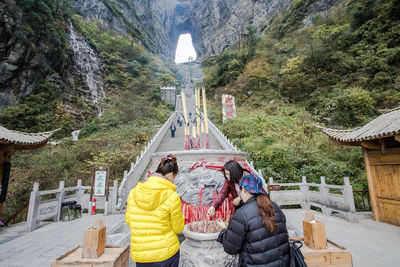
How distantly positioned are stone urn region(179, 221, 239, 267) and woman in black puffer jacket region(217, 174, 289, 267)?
768 mm

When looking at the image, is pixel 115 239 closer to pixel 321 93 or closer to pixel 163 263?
pixel 163 263

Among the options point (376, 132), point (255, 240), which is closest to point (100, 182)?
point (255, 240)

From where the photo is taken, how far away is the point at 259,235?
4.79 ft

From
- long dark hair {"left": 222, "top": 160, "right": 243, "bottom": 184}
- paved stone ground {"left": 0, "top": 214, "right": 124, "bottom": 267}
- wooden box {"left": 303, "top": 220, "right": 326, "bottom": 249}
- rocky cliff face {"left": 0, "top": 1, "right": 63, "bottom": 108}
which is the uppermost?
rocky cliff face {"left": 0, "top": 1, "right": 63, "bottom": 108}

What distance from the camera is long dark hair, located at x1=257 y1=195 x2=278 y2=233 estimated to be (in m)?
1.44

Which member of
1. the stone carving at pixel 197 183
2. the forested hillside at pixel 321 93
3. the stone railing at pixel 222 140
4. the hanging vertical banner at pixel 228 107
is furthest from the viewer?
the hanging vertical banner at pixel 228 107

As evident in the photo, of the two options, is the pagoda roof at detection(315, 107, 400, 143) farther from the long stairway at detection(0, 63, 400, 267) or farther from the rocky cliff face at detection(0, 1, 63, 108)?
the rocky cliff face at detection(0, 1, 63, 108)

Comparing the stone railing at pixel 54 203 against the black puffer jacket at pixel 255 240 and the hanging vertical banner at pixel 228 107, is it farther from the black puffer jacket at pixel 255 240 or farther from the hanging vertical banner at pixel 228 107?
the hanging vertical banner at pixel 228 107

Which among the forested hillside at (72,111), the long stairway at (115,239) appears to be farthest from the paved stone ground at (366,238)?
the forested hillside at (72,111)

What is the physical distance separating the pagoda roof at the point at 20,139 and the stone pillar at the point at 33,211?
1.25 m

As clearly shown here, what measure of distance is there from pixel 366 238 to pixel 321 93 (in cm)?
1267

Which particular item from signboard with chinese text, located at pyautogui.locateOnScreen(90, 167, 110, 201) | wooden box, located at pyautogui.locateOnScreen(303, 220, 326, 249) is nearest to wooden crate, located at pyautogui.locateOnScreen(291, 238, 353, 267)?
wooden box, located at pyautogui.locateOnScreen(303, 220, 326, 249)

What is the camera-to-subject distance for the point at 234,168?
2309mm

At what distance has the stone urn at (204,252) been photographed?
220cm
